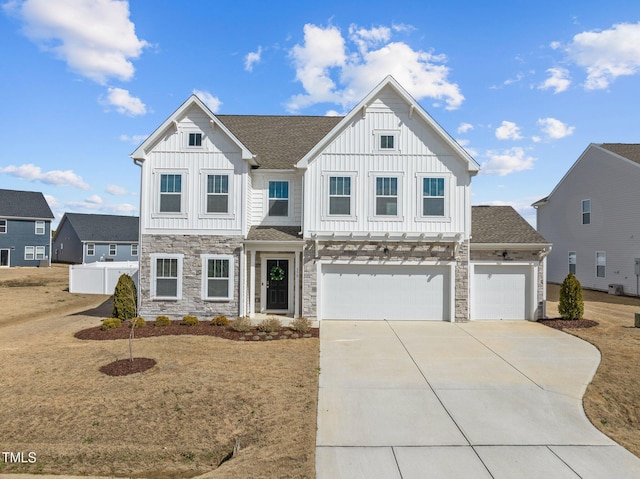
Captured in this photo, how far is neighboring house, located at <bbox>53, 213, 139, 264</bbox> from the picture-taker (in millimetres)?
43375

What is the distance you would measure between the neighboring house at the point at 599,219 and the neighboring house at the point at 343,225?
11510 millimetres

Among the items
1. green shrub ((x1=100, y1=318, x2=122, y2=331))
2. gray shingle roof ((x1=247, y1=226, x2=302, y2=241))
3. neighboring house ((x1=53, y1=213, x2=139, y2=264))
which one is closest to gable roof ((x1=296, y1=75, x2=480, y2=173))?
gray shingle roof ((x1=247, y1=226, x2=302, y2=241))

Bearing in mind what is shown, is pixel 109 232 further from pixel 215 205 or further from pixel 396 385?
pixel 396 385

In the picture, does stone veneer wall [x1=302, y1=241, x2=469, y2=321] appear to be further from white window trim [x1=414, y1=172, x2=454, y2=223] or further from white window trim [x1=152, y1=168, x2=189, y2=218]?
white window trim [x1=152, y1=168, x2=189, y2=218]

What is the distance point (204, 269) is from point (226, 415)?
8511 mm

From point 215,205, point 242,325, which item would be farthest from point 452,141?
point 242,325

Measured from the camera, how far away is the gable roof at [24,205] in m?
40.0

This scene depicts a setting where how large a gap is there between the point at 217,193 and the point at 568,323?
14215mm

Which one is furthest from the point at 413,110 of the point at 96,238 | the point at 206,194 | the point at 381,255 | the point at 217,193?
the point at 96,238

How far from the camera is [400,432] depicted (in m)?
6.11

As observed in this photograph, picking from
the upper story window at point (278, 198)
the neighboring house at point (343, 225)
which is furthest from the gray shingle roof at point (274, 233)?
the upper story window at point (278, 198)

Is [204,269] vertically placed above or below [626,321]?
above

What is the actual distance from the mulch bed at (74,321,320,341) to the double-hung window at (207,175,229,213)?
14.8 feet

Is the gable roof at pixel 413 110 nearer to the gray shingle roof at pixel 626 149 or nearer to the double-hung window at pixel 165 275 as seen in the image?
the double-hung window at pixel 165 275
